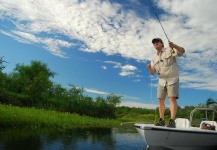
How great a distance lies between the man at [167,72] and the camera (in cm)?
845

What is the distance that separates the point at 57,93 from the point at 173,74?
44.1 m

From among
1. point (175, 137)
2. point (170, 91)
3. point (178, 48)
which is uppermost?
point (178, 48)

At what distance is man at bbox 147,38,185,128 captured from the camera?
8453mm

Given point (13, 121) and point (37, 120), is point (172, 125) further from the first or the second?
point (37, 120)

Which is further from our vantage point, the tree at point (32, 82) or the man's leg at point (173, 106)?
the tree at point (32, 82)

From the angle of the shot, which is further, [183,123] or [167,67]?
[183,123]

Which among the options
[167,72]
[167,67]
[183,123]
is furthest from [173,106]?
[183,123]

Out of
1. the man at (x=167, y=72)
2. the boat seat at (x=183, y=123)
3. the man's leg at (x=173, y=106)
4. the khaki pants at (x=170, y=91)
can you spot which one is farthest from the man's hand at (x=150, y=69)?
the boat seat at (x=183, y=123)

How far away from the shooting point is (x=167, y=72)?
8.74 m

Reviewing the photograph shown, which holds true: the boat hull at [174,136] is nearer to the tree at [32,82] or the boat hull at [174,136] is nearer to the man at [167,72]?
the man at [167,72]

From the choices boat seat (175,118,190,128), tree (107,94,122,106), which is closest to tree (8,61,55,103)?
tree (107,94,122,106)

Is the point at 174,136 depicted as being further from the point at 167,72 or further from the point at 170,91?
the point at 167,72

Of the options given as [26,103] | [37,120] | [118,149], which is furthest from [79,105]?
[118,149]

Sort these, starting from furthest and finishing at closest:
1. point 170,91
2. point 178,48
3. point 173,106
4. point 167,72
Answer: point 167,72 < point 170,91 < point 173,106 < point 178,48
